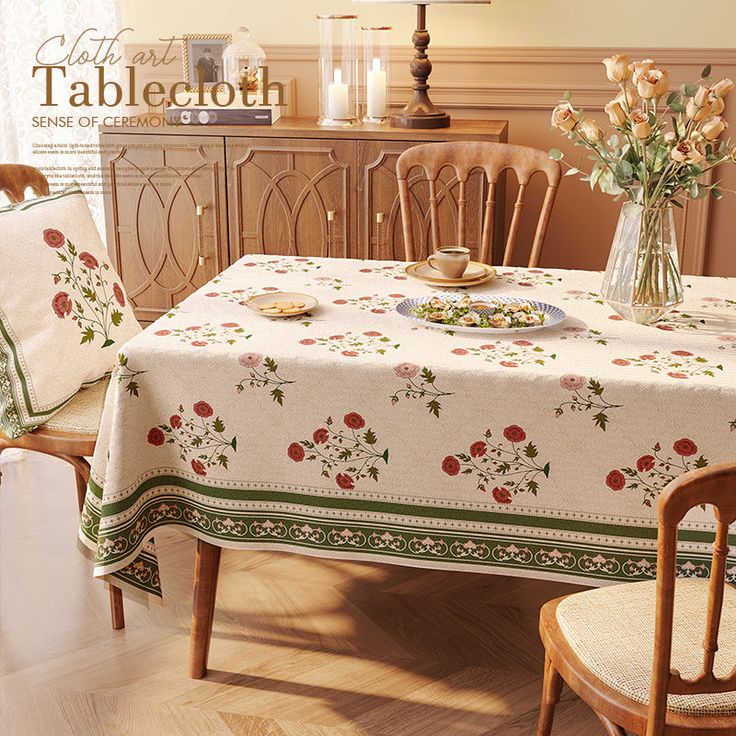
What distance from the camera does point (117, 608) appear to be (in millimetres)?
2420

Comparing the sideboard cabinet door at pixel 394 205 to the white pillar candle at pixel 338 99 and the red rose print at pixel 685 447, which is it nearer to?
the white pillar candle at pixel 338 99

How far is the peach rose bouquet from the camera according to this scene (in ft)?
6.32

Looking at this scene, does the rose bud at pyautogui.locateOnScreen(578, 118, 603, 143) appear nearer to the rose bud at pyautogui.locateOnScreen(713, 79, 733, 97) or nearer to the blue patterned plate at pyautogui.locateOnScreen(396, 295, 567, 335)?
the rose bud at pyautogui.locateOnScreen(713, 79, 733, 97)

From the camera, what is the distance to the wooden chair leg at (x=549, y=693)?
170 centimetres

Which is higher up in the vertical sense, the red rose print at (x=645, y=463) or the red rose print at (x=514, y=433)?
the red rose print at (x=514, y=433)

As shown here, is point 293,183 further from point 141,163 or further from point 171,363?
point 171,363

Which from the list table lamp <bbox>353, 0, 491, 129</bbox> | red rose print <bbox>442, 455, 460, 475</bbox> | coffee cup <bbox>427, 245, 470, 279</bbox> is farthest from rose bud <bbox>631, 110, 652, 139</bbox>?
table lamp <bbox>353, 0, 491, 129</bbox>

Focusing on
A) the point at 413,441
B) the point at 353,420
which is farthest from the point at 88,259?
the point at 413,441

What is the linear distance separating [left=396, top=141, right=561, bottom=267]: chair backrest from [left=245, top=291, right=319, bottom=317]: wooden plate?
2.19 ft

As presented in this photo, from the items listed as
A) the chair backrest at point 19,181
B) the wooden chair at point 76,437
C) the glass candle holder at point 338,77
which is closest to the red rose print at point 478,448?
the wooden chair at point 76,437

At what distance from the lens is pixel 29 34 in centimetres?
422

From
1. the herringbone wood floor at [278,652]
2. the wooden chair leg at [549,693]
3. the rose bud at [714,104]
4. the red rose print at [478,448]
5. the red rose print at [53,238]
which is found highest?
the rose bud at [714,104]

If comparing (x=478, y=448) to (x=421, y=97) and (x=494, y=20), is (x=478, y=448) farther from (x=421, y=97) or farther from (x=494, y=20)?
(x=494, y=20)

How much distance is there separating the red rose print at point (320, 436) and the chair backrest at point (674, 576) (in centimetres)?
78
